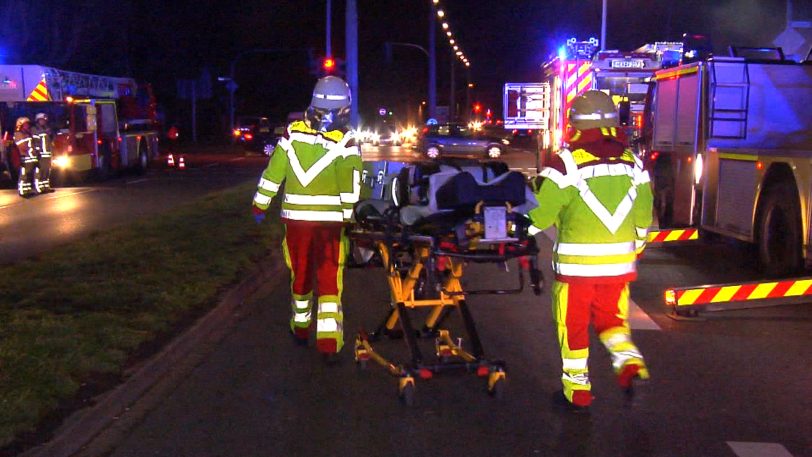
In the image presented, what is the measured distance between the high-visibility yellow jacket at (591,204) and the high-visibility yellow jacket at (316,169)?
177cm

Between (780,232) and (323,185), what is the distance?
230 inches

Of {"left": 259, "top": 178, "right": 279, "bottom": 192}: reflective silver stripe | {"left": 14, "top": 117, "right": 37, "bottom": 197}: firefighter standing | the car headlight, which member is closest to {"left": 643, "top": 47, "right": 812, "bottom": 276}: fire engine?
{"left": 259, "top": 178, "right": 279, "bottom": 192}: reflective silver stripe

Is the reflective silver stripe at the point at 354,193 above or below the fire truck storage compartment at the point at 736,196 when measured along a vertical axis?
above

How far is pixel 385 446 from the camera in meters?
5.68

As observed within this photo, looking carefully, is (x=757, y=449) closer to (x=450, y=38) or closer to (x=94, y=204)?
(x=94, y=204)

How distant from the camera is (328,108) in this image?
730 centimetres

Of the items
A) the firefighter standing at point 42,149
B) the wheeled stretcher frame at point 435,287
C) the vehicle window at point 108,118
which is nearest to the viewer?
the wheeled stretcher frame at point 435,287

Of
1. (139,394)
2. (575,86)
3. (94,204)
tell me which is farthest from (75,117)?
(139,394)

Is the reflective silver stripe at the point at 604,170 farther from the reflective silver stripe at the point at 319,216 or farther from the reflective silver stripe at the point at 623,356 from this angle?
the reflective silver stripe at the point at 319,216

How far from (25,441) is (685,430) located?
12.6 ft

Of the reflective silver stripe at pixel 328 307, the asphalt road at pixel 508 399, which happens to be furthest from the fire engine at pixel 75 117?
the reflective silver stripe at pixel 328 307

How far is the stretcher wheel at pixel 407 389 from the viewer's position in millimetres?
6367

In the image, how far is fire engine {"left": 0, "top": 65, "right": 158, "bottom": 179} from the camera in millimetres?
25469

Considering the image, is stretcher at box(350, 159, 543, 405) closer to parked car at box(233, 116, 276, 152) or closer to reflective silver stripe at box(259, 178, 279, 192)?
reflective silver stripe at box(259, 178, 279, 192)
